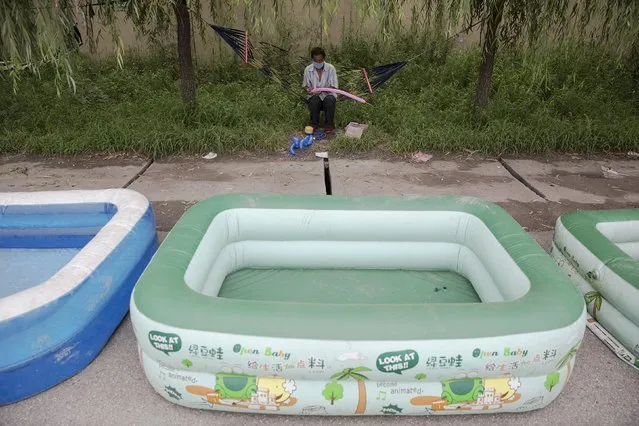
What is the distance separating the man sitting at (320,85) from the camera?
6.20 meters

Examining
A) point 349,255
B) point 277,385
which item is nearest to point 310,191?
point 349,255

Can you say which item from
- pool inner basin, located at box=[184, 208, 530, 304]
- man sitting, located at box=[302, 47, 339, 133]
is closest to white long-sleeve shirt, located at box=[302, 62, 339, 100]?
man sitting, located at box=[302, 47, 339, 133]

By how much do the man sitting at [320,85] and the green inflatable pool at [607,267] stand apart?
3293mm

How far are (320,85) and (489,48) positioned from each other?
6.37ft

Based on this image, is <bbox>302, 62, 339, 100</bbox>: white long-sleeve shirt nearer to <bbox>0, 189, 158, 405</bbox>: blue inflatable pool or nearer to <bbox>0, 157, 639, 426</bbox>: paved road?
<bbox>0, 157, 639, 426</bbox>: paved road

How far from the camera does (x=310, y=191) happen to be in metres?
4.93

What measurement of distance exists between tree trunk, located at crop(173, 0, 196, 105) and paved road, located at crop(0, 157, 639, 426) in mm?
1057

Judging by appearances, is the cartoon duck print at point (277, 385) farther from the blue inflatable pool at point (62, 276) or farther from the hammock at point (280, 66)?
the hammock at point (280, 66)

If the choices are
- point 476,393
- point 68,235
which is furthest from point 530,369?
point 68,235

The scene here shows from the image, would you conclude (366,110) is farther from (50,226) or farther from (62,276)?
(62,276)

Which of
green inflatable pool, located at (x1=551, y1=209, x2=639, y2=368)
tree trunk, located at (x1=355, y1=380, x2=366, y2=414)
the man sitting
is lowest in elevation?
tree trunk, located at (x1=355, y1=380, x2=366, y2=414)

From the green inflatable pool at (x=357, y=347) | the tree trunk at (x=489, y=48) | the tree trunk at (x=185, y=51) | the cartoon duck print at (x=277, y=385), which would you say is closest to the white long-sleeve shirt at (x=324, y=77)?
the tree trunk at (x=185, y=51)

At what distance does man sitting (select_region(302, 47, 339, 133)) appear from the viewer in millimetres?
6199

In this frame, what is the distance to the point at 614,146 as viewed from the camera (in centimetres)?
599
